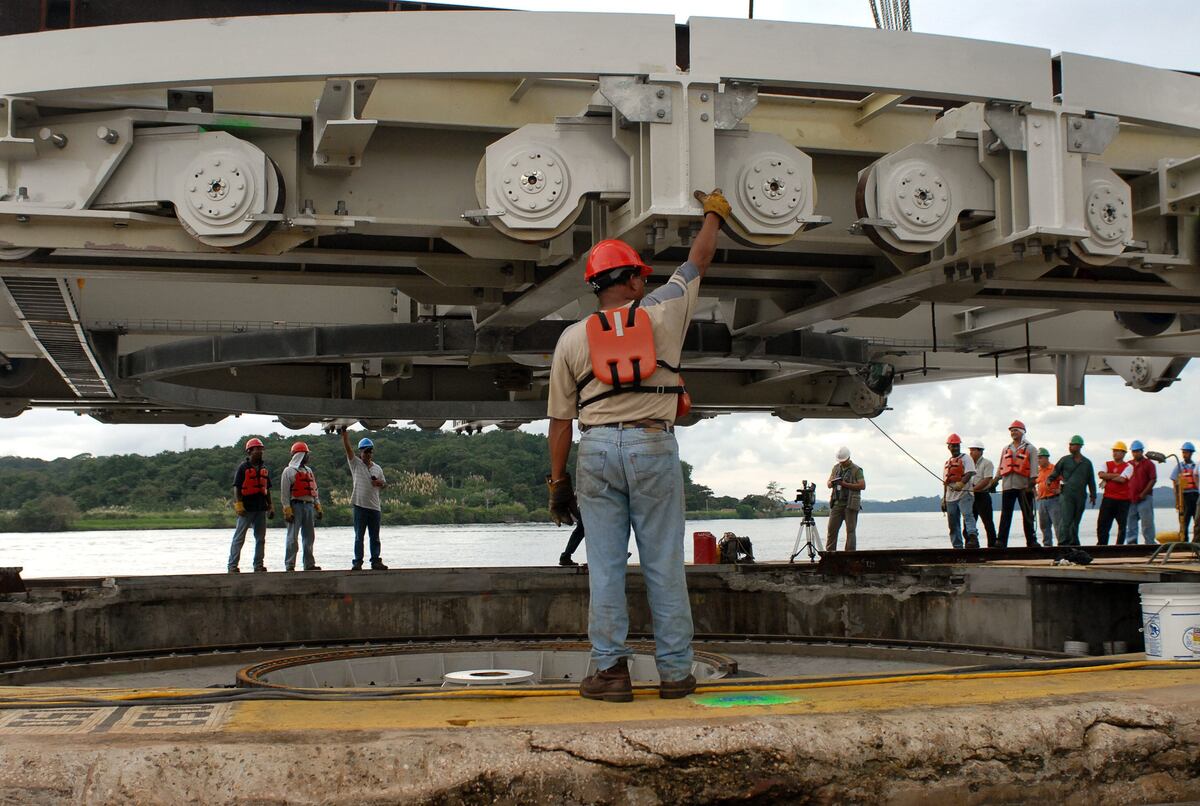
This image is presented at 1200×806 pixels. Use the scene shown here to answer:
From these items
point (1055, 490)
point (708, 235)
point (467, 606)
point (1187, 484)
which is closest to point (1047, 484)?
point (1055, 490)

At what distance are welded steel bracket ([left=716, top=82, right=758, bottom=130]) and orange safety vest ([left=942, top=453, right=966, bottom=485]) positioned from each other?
43.3ft

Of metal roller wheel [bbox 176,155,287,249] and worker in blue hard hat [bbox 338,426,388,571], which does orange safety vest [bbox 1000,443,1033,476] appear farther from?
metal roller wheel [bbox 176,155,287,249]

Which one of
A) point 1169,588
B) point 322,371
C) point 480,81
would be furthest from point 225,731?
point 322,371

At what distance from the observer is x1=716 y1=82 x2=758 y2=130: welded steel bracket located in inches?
332

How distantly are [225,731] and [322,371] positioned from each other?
A: 1701cm

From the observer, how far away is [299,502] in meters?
17.8

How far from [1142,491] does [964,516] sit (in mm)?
2720

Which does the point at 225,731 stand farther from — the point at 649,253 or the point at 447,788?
the point at 649,253

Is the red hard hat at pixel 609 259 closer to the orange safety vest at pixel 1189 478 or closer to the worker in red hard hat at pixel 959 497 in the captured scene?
the worker in red hard hat at pixel 959 497

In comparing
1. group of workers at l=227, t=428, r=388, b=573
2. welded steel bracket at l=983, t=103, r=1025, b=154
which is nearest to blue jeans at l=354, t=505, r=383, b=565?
group of workers at l=227, t=428, r=388, b=573

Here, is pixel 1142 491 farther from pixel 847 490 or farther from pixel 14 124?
pixel 14 124

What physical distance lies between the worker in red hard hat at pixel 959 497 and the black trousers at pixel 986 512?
11cm

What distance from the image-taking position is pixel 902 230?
359 inches

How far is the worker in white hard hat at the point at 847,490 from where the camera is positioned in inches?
800
